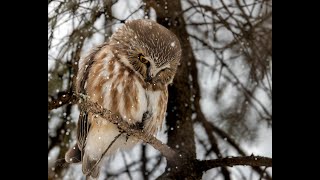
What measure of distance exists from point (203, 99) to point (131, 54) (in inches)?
9.8

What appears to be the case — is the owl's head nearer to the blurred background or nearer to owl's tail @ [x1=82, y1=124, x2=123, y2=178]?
the blurred background

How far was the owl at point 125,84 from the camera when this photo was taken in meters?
1.19

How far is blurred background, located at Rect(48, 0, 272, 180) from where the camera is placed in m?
1.20

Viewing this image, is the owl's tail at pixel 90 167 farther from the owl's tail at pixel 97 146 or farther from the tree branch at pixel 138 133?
the tree branch at pixel 138 133

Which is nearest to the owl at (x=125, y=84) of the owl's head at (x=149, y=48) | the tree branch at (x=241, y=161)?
the owl's head at (x=149, y=48)

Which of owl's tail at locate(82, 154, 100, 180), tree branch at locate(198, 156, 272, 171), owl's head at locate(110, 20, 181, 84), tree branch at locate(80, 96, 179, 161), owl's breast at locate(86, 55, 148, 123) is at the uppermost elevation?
owl's head at locate(110, 20, 181, 84)

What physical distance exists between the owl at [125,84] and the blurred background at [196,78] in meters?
0.03

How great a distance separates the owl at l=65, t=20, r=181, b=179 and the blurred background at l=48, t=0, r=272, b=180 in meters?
0.03

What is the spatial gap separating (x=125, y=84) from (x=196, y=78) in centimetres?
21

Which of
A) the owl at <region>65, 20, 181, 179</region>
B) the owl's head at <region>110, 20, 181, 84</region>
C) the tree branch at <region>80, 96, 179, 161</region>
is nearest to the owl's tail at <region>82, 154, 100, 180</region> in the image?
the owl at <region>65, 20, 181, 179</region>
